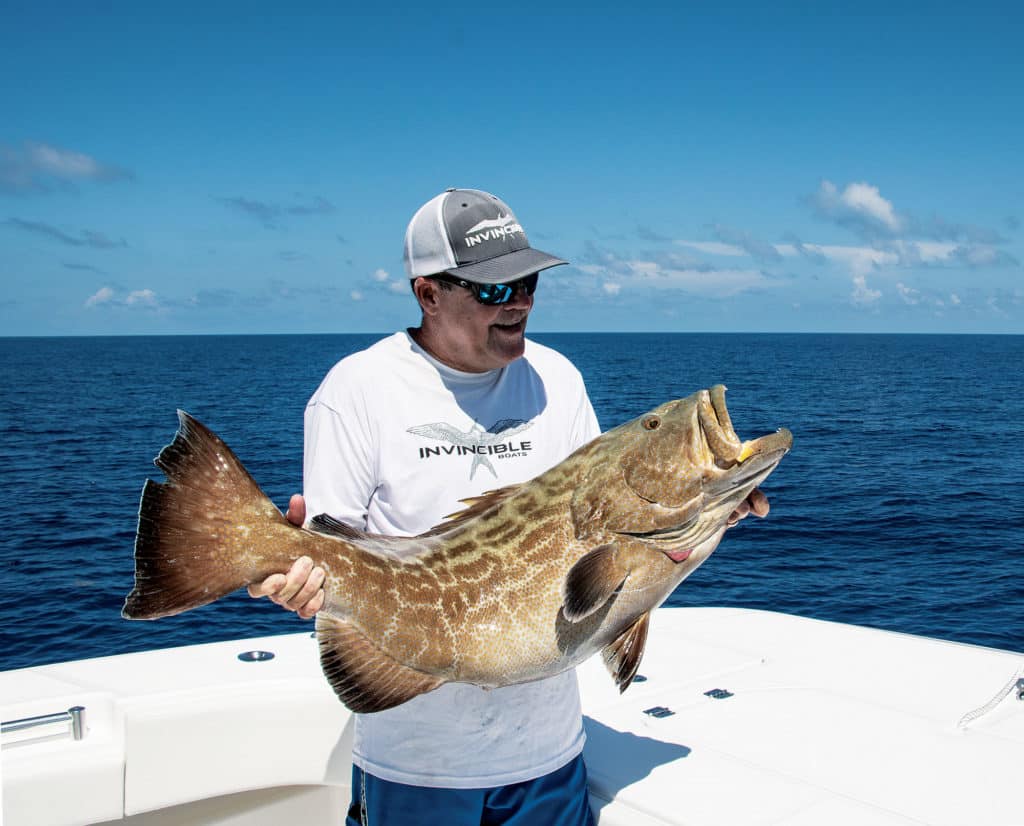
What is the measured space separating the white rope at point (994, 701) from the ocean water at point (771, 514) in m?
11.9

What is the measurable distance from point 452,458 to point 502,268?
0.70 m

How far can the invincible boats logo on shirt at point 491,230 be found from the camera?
11.1 feet

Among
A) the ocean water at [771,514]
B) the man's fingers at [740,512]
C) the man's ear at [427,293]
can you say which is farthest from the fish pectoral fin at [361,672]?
the ocean water at [771,514]

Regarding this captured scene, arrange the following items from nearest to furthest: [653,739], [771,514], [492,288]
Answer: [492,288] → [653,739] → [771,514]

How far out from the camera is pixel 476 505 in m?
3.20

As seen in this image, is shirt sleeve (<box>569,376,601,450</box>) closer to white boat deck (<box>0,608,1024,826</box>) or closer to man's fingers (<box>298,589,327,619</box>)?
man's fingers (<box>298,589,327,619</box>)

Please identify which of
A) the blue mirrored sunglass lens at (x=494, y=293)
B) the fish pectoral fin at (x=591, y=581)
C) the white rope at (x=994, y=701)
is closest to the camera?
the fish pectoral fin at (x=591, y=581)

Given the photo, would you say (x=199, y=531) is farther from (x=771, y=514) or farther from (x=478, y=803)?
(x=771, y=514)

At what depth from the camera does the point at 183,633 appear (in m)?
16.7

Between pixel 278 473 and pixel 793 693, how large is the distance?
30880mm

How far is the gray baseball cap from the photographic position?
3.35 metres

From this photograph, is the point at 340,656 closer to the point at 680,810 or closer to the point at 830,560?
the point at 680,810

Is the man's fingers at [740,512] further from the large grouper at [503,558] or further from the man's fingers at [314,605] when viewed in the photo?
the man's fingers at [314,605]

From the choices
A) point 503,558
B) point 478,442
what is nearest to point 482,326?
point 478,442
